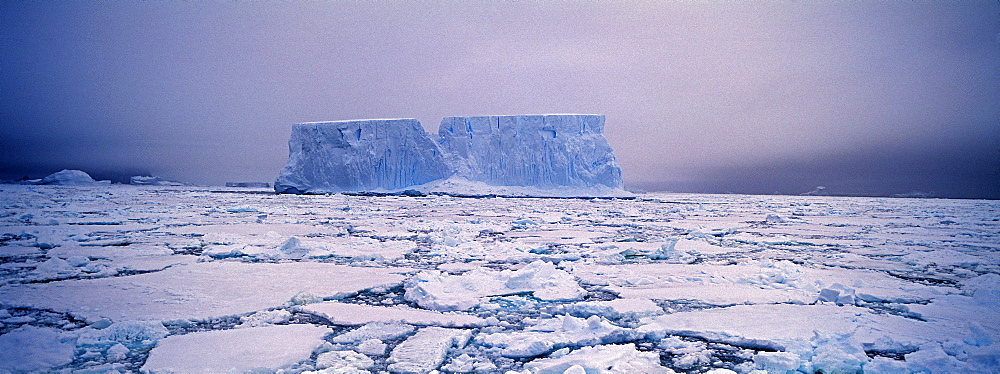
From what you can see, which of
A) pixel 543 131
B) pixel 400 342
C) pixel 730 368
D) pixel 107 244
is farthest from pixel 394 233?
pixel 543 131

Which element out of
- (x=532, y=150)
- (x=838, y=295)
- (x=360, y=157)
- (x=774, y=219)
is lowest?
(x=774, y=219)

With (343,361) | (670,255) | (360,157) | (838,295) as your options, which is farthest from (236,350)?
(360,157)

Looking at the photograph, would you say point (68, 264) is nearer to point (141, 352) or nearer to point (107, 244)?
point (107, 244)

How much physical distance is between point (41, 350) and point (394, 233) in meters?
4.51

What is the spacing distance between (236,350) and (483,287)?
1483 millimetres

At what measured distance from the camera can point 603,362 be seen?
167 centimetres

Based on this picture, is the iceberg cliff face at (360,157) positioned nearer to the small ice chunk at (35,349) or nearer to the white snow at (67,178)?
the white snow at (67,178)

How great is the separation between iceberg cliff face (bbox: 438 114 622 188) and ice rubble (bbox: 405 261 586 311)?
23160 mm

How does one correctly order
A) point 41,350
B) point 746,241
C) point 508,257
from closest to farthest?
point 41,350 < point 508,257 < point 746,241

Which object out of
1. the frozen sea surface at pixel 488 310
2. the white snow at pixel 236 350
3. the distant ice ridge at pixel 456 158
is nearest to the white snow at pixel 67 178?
the distant ice ridge at pixel 456 158

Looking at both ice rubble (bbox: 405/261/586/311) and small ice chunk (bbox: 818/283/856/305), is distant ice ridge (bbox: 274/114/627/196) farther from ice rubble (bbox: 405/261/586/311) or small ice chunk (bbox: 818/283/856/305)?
small ice chunk (bbox: 818/283/856/305)

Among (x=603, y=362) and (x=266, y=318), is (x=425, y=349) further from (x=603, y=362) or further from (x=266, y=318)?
(x=266, y=318)

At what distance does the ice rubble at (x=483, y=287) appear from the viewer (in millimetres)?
2623

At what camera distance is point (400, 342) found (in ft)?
6.40
